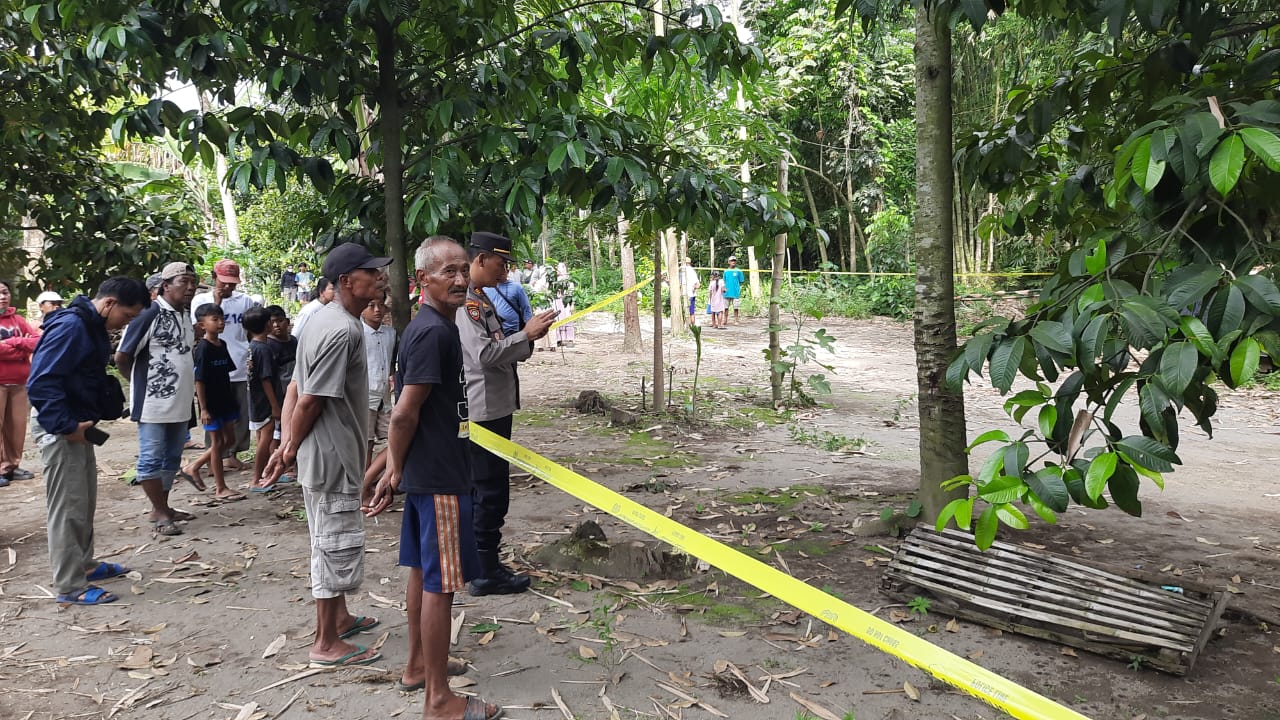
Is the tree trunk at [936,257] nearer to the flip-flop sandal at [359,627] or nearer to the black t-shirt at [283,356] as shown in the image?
the flip-flop sandal at [359,627]

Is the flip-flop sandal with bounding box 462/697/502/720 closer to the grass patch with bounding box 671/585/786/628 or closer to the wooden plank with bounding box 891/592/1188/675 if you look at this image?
the grass patch with bounding box 671/585/786/628

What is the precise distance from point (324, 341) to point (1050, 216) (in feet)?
14.3

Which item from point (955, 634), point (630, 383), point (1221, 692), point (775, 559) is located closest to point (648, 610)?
point (775, 559)

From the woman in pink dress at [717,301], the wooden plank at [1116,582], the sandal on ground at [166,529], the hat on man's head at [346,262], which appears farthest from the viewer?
the woman in pink dress at [717,301]

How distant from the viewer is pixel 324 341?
3490mm

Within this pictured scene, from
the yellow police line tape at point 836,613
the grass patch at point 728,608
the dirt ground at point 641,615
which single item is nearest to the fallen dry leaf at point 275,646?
the dirt ground at point 641,615

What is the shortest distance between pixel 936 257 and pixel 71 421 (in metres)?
4.72

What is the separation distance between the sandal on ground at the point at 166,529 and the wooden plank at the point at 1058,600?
15.3ft

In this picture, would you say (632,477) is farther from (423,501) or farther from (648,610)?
(423,501)

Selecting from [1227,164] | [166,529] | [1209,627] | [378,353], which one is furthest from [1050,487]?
[166,529]

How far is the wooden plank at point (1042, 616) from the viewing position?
341cm

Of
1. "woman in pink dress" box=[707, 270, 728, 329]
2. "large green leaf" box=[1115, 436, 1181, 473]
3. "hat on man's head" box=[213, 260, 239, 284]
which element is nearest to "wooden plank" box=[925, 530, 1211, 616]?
"large green leaf" box=[1115, 436, 1181, 473]

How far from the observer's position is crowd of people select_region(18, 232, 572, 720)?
10.6 feet

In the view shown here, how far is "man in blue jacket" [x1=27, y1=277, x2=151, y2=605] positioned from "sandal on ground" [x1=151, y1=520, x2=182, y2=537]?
99 centimetres
